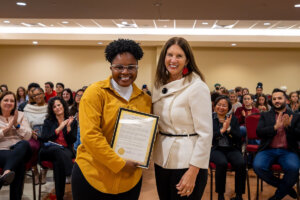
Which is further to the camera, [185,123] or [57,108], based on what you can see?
[57,108]

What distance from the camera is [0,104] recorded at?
A: 3.70 m

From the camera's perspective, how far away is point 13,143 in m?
3.58

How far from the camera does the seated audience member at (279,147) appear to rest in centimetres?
348

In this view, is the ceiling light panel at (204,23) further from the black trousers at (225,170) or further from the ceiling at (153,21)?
the black trousers at (225,170)

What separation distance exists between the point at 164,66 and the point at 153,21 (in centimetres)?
794

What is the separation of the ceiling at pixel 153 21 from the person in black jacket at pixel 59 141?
3.38 m

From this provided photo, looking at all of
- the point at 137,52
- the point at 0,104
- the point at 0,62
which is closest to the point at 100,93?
the point at 137,52

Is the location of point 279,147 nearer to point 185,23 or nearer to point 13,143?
point 13,143

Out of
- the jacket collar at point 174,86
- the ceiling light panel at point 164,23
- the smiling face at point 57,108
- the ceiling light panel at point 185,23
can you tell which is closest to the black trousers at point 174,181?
the jacket collar at point 174,86

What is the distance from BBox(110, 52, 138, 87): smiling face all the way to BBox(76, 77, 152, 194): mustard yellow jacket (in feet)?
0.23

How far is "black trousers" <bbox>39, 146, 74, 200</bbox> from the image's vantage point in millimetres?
3568

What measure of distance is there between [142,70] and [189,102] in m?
11.9

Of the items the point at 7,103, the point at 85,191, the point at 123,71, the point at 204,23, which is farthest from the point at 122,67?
the point at 204,23

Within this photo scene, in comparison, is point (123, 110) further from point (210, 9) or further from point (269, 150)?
point (210, 9)
